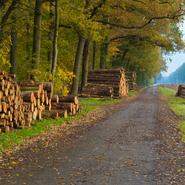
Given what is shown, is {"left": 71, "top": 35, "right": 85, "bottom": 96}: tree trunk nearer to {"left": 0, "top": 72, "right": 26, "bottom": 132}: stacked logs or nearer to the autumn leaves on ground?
the autumn leaves on ground

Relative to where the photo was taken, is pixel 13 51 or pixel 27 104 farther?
pixel 13 51

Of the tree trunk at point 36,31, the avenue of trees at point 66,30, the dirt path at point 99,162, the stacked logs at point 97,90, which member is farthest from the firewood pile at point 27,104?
the stacked logs at point 97,90

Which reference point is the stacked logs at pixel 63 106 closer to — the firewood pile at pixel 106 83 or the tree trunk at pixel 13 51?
the tree trunk at pixel 13 51

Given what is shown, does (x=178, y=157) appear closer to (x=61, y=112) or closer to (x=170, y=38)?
(x=61, y=112)

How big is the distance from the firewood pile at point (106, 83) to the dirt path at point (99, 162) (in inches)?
843

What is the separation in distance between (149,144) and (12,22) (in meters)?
14.5

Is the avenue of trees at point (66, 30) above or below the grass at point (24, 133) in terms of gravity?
above

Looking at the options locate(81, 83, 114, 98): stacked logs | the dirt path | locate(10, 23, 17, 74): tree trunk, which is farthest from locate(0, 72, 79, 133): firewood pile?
locate(81, 83, 114, 98): stacked logs

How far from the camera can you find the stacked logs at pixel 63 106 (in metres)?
21.9

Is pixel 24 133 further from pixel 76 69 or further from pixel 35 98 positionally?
pixel 76 69

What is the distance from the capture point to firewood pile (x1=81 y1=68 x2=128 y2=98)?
132 feet

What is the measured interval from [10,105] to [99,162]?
5.51 metres

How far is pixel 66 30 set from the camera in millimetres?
34500

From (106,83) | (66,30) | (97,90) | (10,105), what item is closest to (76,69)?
(66,30)
